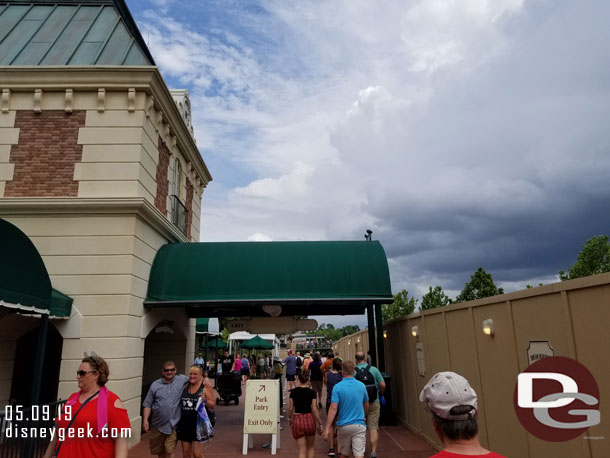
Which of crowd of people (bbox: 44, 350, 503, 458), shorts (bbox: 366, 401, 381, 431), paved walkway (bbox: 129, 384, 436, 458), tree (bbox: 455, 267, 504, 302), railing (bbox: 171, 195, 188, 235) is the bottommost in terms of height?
paved walkway (bbox: 129, 384, 436, 458)

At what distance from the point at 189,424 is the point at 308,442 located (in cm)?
184

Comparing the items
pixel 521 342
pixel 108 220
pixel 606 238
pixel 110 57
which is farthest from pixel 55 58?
pixel 606 238

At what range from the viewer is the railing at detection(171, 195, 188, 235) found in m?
13.1

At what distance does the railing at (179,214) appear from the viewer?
13148 mm

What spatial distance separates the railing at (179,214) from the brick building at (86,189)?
3.88 feet

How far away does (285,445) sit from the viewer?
30.8 ft

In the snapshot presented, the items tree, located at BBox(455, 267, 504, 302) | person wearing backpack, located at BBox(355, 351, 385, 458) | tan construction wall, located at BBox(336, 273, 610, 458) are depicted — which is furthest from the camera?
tree, located at BBox(455, 267, 504, 302)

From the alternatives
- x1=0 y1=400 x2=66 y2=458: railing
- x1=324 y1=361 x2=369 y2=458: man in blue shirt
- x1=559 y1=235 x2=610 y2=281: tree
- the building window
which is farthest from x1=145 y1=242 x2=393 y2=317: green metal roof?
x1=559 y1=235 x2=610 y2=281: tree

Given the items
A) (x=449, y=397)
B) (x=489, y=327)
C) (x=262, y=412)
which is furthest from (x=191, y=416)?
(x=449, y=397)

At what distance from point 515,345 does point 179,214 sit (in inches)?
424

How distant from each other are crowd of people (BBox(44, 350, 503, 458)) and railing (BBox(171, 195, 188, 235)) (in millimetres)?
6218

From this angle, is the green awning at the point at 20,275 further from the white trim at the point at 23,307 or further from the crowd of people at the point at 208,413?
the crowd of people at the point at 208,413

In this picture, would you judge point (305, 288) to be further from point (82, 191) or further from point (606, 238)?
point (606, 238)

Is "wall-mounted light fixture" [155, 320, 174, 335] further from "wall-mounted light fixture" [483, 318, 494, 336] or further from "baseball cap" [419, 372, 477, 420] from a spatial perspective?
"baseball cap" [419, 372, 477, 420]
